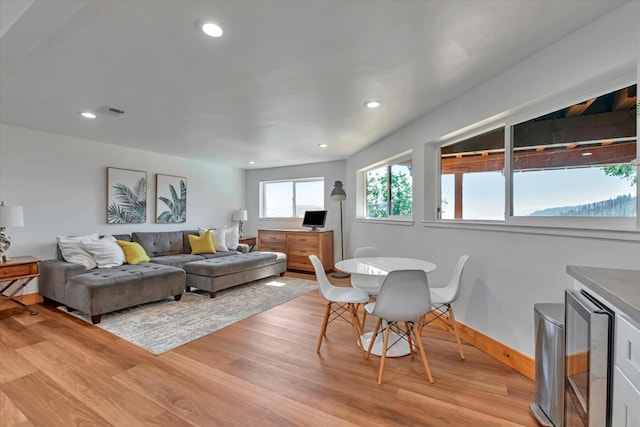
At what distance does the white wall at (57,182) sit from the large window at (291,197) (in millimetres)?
2213

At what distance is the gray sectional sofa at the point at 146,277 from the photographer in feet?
10.0

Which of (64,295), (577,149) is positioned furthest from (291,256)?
(577,149)

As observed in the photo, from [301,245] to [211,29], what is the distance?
4.26 meters

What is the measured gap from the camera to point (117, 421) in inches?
62.9

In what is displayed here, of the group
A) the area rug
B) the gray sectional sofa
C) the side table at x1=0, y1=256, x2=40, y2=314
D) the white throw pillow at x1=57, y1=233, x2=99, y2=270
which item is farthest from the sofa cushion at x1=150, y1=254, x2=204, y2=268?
the side table at x1=0, y1=256, x2=40, y2=314

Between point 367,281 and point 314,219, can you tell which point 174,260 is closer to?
point 314,219

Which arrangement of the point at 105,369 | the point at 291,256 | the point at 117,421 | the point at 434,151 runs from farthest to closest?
1. the point at 291,256
2. the point at 434,151
3. the point at 105,369
4. the point at 117,421

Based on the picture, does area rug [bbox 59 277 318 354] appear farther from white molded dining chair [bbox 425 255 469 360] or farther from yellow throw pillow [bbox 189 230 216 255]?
white molded dining chair [bbox 425 255 469 360]

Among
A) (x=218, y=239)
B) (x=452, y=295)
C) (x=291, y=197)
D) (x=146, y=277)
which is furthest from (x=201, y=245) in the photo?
A: (x=452, y=295)

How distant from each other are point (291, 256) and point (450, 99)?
394cm

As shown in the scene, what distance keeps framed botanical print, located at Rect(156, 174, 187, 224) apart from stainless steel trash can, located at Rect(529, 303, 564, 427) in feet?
17.5

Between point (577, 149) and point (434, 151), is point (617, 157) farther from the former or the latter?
point (434, 151)

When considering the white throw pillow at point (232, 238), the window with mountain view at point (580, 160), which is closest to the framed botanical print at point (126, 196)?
the white throw pillow at point (232, 238)

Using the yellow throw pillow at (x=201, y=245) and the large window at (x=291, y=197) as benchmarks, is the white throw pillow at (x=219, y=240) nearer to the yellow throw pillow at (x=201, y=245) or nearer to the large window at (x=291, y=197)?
the yellow throw pillow at (x=201, y=245)
